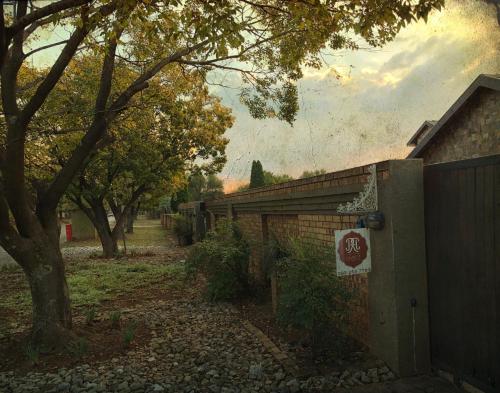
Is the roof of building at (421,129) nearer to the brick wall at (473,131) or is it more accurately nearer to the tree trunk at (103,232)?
the brick wall at (473,131)

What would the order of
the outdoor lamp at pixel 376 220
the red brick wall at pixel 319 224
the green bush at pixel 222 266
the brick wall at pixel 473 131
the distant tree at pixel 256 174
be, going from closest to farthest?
the outdoor lamp at pixel 376 220, the red brick wall at pixel 319 224, the green bush at pixel 222 266, the brick wall at pixel 473 131, the distant tree at pixel 256 174

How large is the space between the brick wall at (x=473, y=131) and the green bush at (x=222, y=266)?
8270mm

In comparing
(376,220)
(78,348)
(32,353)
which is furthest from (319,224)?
(32,353)

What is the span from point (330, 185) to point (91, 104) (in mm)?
7080

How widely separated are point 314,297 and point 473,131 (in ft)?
38.9

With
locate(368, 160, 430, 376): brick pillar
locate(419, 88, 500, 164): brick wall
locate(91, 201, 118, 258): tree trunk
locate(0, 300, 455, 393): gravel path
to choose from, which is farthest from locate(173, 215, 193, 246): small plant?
locate(368, 160, 430, 376): brick pillar

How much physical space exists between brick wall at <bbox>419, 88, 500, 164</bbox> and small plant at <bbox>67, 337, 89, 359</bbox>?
38.1ft

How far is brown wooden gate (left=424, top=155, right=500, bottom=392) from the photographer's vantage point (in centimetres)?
362

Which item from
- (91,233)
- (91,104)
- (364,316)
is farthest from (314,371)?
(91,233)

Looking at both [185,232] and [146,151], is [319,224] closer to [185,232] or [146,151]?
[146,151]

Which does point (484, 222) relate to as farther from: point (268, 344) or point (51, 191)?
point (51, 191)

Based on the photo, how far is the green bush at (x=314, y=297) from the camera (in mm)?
4535

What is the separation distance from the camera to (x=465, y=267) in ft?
12.8

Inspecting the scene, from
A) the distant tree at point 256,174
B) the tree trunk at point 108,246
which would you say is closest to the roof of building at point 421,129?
the tree trunk at point 108,246
